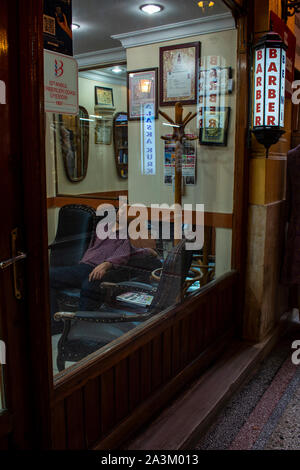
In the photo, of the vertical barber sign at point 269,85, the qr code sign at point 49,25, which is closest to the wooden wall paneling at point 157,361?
the qr code sign at point 49,25

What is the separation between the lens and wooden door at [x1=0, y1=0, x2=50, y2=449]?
1.23 metres

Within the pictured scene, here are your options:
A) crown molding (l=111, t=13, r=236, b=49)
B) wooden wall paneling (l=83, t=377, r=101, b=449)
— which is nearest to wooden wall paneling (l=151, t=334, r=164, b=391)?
wooden wall paneling (l=83, t=377, r=101, b=449)

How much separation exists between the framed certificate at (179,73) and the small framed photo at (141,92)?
9 centimetres

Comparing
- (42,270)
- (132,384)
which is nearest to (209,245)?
(132,384)

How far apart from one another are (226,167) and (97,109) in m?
0.99

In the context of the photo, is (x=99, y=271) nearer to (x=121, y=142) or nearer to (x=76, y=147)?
(x=76, y=147)

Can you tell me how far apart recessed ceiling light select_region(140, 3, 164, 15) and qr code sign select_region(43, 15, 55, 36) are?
1.81 metres

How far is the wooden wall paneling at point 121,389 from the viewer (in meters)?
1.82

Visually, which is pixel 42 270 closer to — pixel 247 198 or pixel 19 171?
pixel 19 171

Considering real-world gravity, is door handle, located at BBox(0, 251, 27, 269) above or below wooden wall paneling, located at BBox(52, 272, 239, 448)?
above

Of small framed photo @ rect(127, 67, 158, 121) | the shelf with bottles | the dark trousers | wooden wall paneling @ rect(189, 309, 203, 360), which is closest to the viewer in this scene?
the dark trousers

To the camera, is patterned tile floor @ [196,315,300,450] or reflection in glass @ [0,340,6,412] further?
patterned tile floor @ [196,315,300,450]

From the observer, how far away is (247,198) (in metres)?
2.96

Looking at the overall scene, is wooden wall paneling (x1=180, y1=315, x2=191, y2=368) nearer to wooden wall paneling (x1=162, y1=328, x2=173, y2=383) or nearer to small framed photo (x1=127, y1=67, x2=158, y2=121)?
wooden wall paneling (x1=162, y1=328, x2=173, y2=383)
